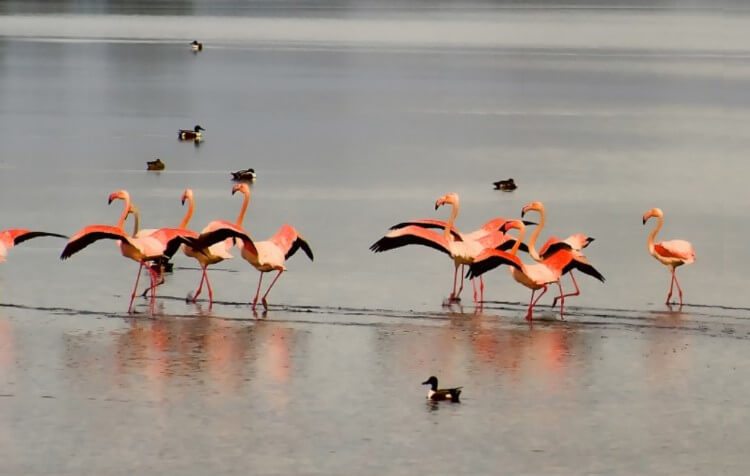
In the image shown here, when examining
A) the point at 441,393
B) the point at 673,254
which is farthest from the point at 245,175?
the point at 441,393

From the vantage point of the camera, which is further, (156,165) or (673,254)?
(156,165)

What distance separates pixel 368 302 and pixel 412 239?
2.16 feet

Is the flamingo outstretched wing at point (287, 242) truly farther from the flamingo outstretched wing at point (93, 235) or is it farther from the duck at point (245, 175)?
the duck at point (245, 175)

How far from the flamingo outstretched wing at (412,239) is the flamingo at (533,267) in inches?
14.5

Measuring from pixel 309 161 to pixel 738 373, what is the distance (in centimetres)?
1410

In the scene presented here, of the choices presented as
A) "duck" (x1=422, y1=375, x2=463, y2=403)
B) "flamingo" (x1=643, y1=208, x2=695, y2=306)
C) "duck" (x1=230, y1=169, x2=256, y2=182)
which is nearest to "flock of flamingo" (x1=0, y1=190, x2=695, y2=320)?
"flamingo" (x1=643, y1=208, x2=695, y2=306)

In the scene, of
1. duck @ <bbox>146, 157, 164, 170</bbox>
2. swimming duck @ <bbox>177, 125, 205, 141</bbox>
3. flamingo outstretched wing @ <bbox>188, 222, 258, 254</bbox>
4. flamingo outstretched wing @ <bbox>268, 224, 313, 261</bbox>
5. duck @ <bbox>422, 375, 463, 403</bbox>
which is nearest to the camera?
duck @ <bbox>422, 375, 463, 403</bbox>

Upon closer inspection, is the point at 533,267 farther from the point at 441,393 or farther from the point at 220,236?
the point at 441,393

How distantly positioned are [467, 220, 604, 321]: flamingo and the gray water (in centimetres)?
32

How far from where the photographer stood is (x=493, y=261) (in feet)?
44.4

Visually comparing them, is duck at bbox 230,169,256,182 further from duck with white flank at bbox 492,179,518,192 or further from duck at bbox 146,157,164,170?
duck with white flank at bbox 492,179,518,192

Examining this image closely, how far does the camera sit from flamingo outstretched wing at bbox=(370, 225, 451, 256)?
14117mm

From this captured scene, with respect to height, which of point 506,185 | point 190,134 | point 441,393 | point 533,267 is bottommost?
point 441,393

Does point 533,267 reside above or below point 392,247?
below
